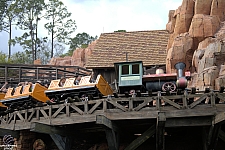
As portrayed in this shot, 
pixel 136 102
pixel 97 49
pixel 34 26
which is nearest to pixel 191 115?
pixel 136 102

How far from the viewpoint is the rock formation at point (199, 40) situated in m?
17.6

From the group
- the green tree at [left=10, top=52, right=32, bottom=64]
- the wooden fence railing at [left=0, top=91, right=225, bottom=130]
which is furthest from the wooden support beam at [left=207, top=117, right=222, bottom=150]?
the green tree at [left=10, top=52, right=32, bottom=64]

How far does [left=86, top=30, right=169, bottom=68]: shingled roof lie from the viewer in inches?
923

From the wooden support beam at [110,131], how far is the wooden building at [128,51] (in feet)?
31.0

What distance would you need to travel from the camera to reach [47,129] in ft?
44.0

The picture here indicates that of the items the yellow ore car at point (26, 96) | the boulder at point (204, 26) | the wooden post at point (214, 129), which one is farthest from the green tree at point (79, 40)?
the wooden post at point (214, 129)

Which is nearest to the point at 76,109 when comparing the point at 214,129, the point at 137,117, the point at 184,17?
the point at 137,117

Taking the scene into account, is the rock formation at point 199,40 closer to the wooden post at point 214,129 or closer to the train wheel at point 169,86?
the train wheel at point 169,86

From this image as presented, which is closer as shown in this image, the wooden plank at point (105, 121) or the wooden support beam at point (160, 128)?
the wooden support beam at point (160, 128)

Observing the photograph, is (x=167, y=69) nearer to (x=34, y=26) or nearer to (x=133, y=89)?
(x=133, y=89)

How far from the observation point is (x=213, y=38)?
2030 cm

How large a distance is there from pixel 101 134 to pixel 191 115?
206 inches

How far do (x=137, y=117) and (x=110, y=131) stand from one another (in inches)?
47.1

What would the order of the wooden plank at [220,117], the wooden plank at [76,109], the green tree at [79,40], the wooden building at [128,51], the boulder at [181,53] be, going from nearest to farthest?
1. the wooden plank at [220,117]
2. the wooden plank at [76,109]
3. the boulder at [181,53]
4. the wooden building at [128,51]
5. the green tree at [79,40]
